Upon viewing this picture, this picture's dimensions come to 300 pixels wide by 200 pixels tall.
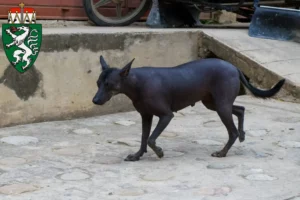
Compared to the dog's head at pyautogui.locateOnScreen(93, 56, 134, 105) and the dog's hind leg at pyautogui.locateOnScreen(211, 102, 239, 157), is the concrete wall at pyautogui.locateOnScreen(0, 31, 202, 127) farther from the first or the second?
the dog's hind leg at pyautogui.locateOnScreen(211, 102, 239, 157)

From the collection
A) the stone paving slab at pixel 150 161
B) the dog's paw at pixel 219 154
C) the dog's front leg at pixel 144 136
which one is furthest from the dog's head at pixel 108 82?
the dog's paw at pixel 219 154

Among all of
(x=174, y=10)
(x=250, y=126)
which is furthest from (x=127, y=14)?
(x=250, y=126)

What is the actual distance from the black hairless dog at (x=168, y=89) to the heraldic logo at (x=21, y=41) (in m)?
1.57

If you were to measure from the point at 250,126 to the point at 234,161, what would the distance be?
132 centimetres

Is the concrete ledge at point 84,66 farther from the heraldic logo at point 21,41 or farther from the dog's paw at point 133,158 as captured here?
the dog's paw at point 133,158

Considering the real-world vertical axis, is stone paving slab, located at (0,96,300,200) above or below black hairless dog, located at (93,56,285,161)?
below

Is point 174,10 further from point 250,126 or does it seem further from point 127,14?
point 250,126

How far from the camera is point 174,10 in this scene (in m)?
8.41

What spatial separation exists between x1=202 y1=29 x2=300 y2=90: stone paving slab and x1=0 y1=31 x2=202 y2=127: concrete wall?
873 millimetres

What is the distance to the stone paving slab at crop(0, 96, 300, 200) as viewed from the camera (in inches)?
156

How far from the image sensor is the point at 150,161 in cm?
478

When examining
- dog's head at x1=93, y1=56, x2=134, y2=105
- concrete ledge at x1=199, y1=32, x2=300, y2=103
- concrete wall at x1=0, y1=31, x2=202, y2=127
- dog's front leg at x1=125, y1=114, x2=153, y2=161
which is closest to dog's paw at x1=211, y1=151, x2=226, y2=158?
dog's front leg at x1=125, y1=114, x2=153, y2=161

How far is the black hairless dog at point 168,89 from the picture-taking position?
14.8 ft

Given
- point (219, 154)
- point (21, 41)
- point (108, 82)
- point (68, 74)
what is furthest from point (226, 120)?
point (21, 41)
